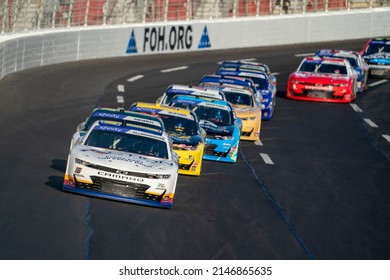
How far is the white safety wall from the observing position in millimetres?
34906

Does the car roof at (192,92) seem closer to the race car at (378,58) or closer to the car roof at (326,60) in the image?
the car roof at (326,60)

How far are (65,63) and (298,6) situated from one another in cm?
1690

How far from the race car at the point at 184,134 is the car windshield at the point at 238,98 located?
17.3 feet

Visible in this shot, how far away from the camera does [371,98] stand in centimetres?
3769

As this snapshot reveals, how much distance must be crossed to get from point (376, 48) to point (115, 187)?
93.2 feet

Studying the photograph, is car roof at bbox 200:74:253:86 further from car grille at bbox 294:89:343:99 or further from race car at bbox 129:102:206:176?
race car at bbox 129:102:206:176

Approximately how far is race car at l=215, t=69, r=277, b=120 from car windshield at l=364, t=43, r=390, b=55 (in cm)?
1164

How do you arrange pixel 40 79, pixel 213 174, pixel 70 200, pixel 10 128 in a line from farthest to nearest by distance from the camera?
1. pixel 40 79
2. pixel 10 128
3. pixel 213 174
4. pixel 70 200

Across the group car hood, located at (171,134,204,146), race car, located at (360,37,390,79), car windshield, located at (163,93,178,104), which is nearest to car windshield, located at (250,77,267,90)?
car windshield, located at (163,93,178,104)

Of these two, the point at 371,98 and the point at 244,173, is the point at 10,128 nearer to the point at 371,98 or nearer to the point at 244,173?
the point at 244,173

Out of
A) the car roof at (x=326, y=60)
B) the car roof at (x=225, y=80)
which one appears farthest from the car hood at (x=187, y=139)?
the car roof at (x=326, y=60)

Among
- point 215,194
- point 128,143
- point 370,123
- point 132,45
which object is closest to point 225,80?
point 370,123

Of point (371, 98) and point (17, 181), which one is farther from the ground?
point (17, 181)

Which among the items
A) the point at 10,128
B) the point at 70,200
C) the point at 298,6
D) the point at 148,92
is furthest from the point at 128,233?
the point at 298,6
